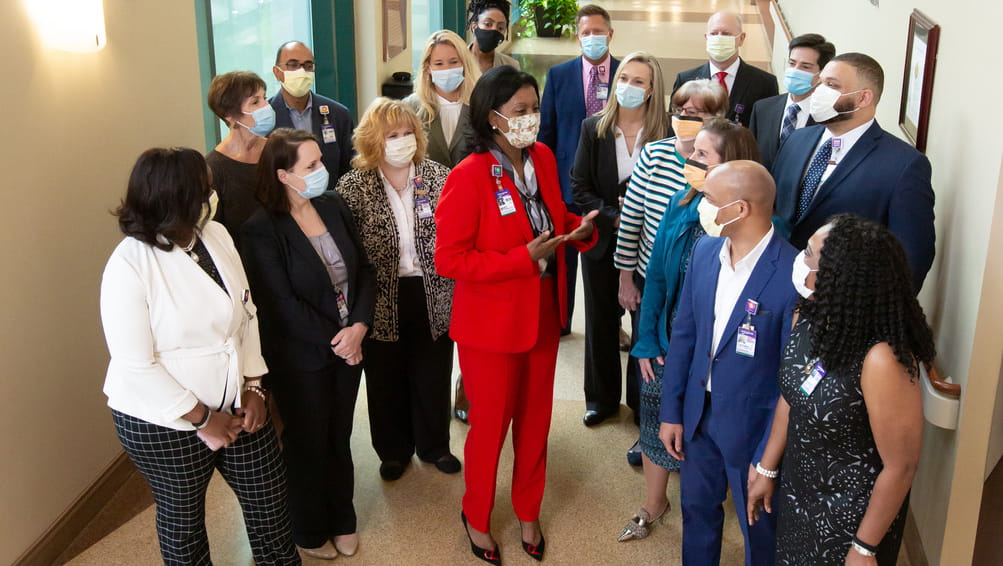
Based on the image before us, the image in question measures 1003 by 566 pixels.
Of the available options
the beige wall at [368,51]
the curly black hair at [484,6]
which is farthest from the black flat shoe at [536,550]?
the beige wall at [368,51]

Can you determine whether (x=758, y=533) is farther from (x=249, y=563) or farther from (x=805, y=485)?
(x=249, y=563)

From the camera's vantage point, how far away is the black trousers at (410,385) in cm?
381

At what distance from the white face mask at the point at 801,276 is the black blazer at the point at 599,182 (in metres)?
1.69

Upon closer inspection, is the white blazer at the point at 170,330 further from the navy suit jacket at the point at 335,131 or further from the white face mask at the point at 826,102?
the white face mask at the point at 826,102

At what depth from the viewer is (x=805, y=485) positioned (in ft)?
7.97

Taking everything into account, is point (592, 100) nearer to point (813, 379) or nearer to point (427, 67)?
point (427, 67)

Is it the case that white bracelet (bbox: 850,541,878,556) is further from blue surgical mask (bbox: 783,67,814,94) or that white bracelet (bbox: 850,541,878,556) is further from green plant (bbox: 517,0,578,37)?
green plant (bbox: 517,0,578,37)

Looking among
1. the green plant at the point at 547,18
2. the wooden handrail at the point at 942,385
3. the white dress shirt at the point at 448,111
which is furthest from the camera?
the green plant at the point at 547,18

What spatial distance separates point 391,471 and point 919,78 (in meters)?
2.90

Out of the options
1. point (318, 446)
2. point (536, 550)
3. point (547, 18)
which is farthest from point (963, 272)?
point (547, 18)

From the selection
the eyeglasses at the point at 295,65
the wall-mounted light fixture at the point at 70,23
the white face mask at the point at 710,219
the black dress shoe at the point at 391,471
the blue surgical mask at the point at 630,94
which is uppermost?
the wall-mounted light fixture at the point at 70,23

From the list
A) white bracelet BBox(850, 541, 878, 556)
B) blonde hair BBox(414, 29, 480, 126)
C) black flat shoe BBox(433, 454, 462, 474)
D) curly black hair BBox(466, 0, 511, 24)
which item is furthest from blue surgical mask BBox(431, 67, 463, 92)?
white bracelet BBox(850, 541, 878, 556)

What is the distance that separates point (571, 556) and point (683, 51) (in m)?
11.3

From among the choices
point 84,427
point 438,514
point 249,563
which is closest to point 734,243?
point 438,514
